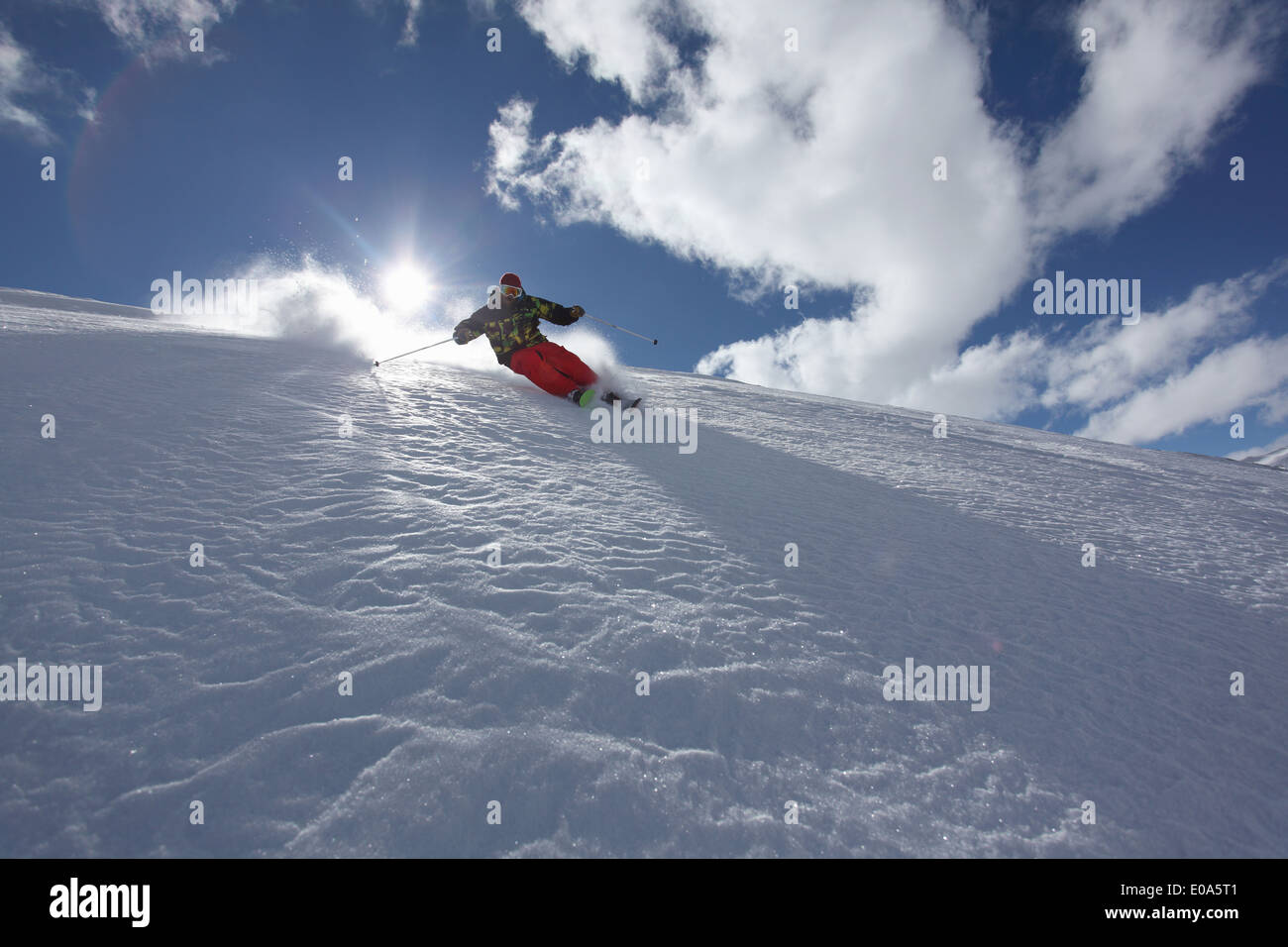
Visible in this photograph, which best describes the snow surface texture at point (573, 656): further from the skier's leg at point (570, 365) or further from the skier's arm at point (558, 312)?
the skier's arm at point (558, 312)

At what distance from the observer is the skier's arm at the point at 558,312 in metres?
8.78

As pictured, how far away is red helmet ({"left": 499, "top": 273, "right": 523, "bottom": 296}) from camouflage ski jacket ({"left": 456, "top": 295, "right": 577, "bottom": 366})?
0.10 meters

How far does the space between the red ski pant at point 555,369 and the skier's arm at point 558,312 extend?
0.61 meters

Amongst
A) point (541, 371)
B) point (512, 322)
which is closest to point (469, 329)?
point (512, 322)

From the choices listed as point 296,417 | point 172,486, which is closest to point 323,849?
point 172,486

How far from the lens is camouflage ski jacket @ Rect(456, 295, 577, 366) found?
858 centimetres

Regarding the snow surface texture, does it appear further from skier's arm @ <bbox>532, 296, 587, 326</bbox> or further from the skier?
skier's arm @ <bbox>532, 296, 587, 326</bbox>

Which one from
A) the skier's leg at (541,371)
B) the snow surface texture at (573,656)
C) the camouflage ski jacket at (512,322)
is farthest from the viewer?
the camouflage ski jacket at (512,322)

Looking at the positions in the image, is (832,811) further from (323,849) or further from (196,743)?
(196,743)

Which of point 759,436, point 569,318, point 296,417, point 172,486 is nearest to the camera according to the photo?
point 172,486

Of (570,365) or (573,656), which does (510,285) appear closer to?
(570,365)

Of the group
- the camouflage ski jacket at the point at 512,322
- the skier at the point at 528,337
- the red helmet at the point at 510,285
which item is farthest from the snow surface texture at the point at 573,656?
the red helmet at the point at 510,285
